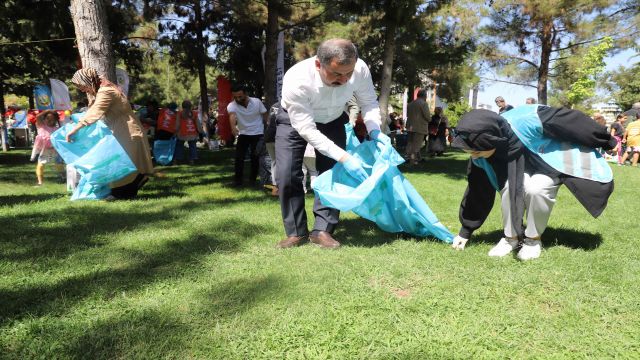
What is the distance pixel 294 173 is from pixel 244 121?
3474mm

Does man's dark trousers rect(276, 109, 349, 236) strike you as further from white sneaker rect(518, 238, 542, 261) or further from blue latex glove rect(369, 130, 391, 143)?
white sneaker rect(518, 238, 542, 261)

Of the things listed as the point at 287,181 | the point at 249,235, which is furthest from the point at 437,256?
the point at 249,235

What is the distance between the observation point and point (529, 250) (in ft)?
11.0

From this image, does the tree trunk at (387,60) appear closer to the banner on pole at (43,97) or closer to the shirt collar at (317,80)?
the shirt collar at (317,80)

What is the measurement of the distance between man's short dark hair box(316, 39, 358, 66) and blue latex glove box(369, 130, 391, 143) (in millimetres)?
776

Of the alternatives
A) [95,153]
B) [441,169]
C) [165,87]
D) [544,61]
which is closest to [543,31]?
[544,61]

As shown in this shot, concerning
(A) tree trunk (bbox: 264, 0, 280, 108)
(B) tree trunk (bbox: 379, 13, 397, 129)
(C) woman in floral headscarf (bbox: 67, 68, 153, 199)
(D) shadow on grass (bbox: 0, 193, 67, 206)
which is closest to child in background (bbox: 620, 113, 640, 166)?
(B) tree trunk (bbox: 379, 13, 397, 129)

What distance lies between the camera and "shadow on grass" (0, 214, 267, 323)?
256 centimetres

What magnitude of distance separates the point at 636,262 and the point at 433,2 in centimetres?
758

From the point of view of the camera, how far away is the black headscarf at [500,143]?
3.11 m

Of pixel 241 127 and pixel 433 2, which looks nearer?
pixel 241 127

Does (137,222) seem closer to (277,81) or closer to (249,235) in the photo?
(249,235)

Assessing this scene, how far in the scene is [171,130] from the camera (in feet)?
34.7

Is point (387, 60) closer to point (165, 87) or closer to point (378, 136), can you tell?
point (378, 136)
